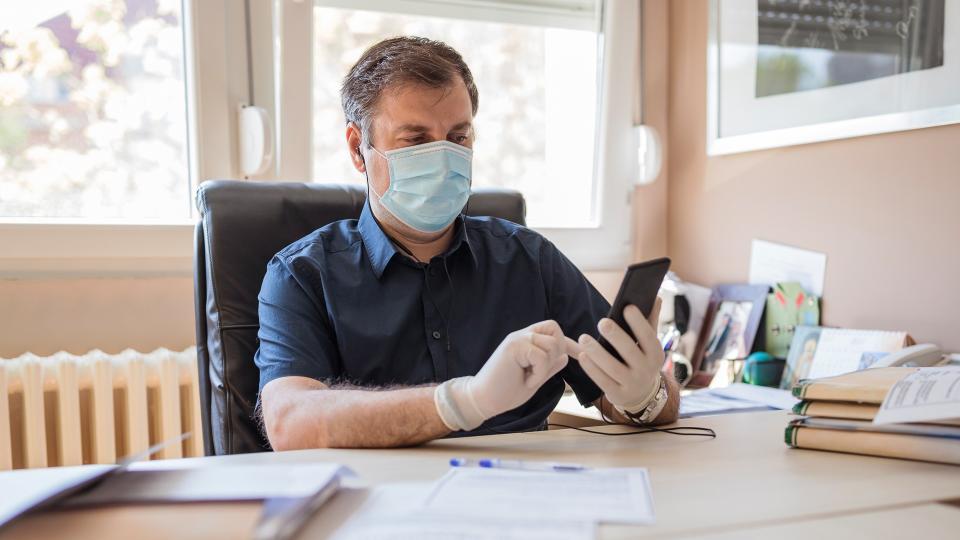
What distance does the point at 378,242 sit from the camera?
1.46 meters

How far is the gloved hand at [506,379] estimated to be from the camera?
106 cm

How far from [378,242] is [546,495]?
72 cm

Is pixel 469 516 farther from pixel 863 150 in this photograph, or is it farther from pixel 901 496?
pixel 863 150

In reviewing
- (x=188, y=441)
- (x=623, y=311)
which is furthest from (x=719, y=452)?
(x=188, y=441)

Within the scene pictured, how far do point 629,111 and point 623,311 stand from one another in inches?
64.1

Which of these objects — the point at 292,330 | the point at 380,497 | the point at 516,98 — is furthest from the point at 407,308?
the point at 516,98

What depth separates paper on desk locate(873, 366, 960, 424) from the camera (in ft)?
3.13

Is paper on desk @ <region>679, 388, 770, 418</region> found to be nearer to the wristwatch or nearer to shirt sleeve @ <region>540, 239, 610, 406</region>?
shirt sleeve @ <region>540, 239, 610, 406</region>

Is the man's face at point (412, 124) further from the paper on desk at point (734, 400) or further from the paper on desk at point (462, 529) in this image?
the paper on desk at point (462, 529)

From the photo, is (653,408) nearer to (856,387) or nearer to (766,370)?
(856,387)

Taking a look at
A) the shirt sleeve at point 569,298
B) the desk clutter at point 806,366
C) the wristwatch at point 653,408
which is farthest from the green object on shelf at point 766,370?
the wristwatch at point 653,408

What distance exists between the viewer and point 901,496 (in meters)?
0.88

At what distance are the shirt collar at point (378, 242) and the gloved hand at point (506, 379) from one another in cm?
40

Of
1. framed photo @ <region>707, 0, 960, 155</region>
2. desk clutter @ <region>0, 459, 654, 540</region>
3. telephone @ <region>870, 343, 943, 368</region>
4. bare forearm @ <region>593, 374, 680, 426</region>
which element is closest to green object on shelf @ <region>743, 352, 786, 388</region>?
telephone @ <region>870, 343, 943, 368</region>
